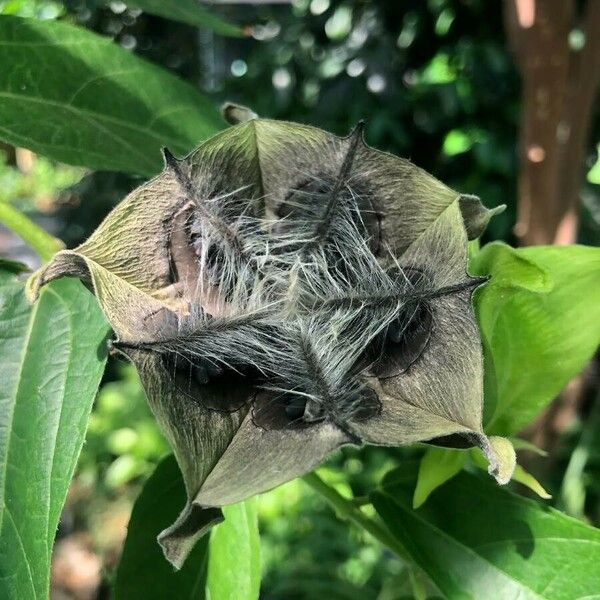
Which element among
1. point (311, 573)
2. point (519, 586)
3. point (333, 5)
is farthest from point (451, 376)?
point (333, 5)

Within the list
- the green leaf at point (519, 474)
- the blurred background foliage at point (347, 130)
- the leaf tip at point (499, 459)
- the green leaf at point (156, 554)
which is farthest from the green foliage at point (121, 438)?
→ the leaf tip at point (499, 459)

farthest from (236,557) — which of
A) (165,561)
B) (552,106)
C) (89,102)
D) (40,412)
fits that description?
(552,106)

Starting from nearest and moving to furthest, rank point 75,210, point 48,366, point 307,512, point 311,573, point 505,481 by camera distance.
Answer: point 505,481 → point 48,366 → point 311,573 → point 307,512 → point 75,210

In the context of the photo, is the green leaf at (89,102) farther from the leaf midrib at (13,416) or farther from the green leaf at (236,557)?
the green leaf at (236,557)

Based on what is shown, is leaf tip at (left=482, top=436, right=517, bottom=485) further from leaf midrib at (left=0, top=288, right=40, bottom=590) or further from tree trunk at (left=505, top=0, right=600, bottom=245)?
tree trunk at (left=505, top=0, right=600, bottom=245)

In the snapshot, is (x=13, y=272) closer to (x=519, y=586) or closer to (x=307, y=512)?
(x=519, y=586)

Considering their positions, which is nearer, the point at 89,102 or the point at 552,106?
the point at 89,102

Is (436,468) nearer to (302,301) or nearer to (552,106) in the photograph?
(302,301)
